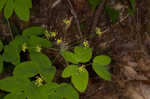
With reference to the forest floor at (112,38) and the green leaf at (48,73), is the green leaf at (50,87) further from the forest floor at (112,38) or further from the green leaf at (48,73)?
the forest floor at (112,38)

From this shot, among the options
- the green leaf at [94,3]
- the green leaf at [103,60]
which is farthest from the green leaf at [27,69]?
the green leaf at [94,3]

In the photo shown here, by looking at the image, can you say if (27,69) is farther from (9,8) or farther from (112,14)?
(112,14)

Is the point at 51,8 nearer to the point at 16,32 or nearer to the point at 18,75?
the point at 16,32

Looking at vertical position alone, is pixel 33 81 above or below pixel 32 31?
below

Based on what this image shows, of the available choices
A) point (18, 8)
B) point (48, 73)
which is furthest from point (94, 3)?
point (48, 73)

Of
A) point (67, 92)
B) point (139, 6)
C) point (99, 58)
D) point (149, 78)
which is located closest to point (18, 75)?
point (67, 92)

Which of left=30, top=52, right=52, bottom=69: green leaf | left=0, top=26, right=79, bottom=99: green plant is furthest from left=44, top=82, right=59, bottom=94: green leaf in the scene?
left=30, top=52, right=52, bottom=69: green leaf
